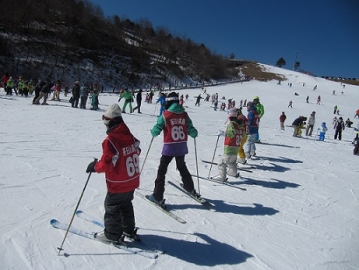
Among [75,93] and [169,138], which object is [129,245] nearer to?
[169,138]

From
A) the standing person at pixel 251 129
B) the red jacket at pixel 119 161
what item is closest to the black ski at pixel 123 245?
the red jacket at pixel 119 161

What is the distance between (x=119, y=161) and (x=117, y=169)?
96 millimetres

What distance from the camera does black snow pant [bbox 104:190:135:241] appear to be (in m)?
3.30

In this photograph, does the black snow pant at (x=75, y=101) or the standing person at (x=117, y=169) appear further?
the black snow pant at (x=75, y=101)

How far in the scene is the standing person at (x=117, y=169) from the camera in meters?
3.13

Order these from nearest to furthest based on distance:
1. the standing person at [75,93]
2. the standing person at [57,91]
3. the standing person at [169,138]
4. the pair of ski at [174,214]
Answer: the pair of ski at [174,214] → the standing person at [169,138] → the standing person at [75,93] → the standing person at [57,91]

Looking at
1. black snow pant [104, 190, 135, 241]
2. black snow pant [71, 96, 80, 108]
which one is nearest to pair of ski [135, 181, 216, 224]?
black snow pant [104, 190, 135, 241]

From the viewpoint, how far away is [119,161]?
10.6ft

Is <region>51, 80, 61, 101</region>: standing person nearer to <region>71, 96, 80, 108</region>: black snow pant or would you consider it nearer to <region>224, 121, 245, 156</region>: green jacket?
<region>71, 96, 80, 108</region>: black snow pant

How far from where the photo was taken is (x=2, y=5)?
1587 inches

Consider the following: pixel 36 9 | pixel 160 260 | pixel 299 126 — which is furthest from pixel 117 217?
pixel 36 9

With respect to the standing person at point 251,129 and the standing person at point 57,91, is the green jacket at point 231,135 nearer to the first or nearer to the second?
the standing person at point 251,129

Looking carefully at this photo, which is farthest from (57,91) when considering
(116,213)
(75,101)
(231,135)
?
(116,213)

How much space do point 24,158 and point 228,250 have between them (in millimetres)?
4936
